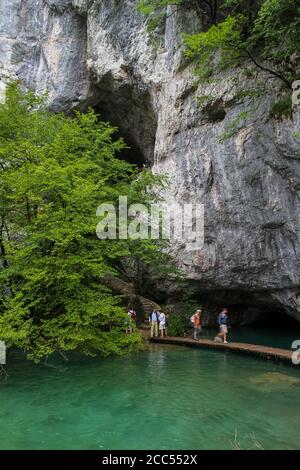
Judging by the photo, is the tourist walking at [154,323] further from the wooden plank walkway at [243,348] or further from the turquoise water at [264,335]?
the turquoise water at [264,335]

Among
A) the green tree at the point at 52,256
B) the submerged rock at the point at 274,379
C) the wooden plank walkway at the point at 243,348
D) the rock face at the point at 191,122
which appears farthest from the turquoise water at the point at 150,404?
the rock face at the point at 191,122

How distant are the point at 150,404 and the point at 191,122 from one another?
13493 mm

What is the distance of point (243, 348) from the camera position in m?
16.2

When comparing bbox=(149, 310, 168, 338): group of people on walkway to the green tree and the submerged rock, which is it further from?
the submerged rock

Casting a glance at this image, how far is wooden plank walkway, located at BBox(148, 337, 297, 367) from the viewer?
48.3 ft

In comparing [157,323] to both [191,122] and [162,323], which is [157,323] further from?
[191,122]

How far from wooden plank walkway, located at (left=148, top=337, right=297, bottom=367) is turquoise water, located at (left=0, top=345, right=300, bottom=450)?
1.30 ft

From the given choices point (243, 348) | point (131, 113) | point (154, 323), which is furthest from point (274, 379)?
point (131, 113)

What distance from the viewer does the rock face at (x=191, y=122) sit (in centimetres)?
1712

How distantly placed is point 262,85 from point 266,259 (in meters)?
7.04

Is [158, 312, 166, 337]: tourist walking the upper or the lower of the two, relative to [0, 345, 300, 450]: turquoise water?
upper

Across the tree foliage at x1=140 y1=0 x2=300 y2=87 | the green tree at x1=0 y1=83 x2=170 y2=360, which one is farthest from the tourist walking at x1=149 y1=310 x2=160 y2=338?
the tree foliage at x1=140 y1=0 x2=300 y2=87

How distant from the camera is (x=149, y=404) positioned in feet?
34.8

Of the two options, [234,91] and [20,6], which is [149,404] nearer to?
[234,91]
